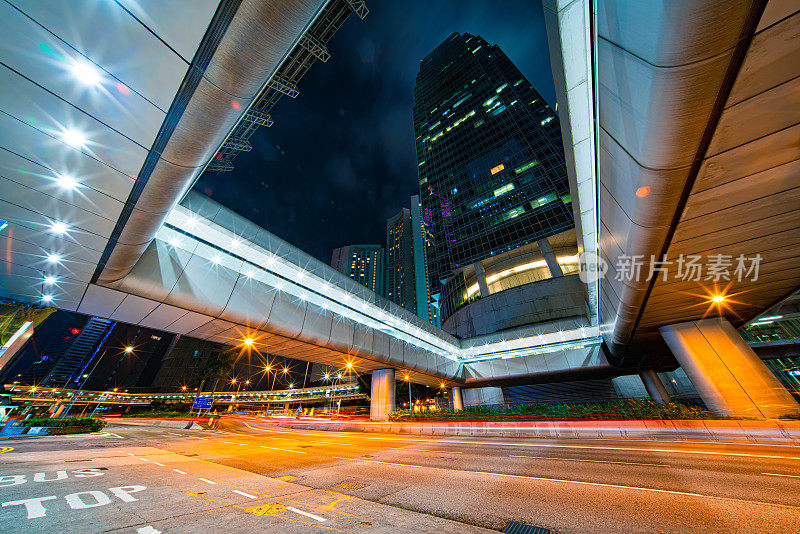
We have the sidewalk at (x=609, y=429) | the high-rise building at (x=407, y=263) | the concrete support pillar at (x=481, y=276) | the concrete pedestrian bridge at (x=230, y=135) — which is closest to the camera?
the concrete pedestrian bridge at (x=230, y=135)

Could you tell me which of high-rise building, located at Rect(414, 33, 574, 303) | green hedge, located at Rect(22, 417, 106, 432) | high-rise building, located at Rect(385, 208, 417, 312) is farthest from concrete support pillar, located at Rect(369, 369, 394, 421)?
high-rise building, located at Rect(385, 208, 417, 312)

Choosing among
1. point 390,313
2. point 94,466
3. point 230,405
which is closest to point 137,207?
point 94,466

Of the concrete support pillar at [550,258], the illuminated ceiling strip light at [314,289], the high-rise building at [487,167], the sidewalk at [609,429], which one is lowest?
the sidewalk at [609,429]

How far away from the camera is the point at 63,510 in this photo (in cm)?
406

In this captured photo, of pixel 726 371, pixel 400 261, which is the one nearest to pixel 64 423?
pixel 726 371

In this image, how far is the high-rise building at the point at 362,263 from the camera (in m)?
134

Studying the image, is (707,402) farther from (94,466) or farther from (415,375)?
(94,466)

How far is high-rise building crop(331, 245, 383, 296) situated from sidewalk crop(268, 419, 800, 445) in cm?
10983

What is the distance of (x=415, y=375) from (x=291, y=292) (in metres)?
17.5

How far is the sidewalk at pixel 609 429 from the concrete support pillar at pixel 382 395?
0.90 m

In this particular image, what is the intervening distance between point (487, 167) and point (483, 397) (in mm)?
41797

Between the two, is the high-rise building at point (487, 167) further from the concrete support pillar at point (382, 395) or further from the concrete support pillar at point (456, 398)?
the concrete support pillar at point (382, 395)

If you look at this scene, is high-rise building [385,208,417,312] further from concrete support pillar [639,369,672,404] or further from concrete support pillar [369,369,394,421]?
concrete support pillar [369,369,394,421]

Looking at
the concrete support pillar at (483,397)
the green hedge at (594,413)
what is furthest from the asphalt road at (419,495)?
the concrete support pillar at (483,397)
